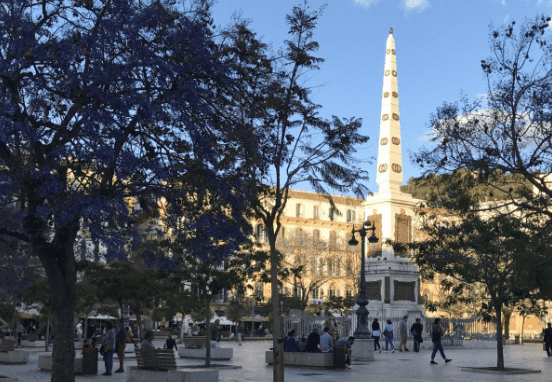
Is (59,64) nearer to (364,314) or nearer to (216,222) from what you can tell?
(216,222)

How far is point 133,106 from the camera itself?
13.2m

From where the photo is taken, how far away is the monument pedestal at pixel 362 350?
29.0 metres

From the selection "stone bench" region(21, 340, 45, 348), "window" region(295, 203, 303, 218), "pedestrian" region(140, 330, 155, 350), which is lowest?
"stone bench" region(21, 340, 45, 348)

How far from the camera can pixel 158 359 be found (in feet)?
57.4

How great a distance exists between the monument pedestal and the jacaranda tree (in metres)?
15.8

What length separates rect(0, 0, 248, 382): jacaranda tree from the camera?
13.0 meters

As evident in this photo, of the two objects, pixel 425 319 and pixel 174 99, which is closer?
pixel 174 99

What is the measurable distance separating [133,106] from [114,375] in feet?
34.9

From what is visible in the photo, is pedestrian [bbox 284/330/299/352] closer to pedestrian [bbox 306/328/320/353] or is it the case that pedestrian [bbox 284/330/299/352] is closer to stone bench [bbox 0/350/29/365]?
pedestrian [bbox 306/328/320/353]

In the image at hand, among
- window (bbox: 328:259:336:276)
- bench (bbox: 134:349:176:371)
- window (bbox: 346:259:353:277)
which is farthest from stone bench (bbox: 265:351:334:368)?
window (bbox: 328:259:336:276)

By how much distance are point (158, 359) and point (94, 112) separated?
6.78m

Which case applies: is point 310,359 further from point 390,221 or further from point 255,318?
point 255,318

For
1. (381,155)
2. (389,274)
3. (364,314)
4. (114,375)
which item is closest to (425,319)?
(389,274)

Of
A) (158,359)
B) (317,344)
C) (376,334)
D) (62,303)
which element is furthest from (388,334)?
(62,303)
